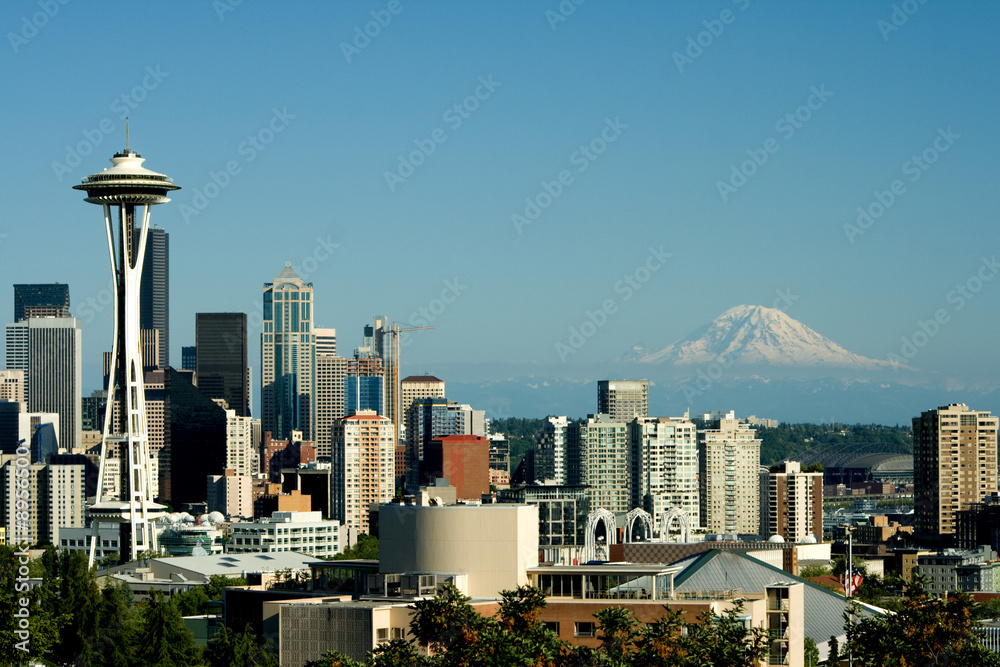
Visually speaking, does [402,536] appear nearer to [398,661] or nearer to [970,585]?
[398,661]

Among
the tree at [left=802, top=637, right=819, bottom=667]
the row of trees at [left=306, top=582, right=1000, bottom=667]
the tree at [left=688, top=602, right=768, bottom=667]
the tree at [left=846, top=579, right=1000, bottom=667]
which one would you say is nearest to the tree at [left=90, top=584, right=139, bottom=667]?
the row of trees at [left=306, top=582, right=1000, bottom=667]

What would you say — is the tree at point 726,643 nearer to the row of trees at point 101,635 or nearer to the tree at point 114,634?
the row of trees at point 101,635

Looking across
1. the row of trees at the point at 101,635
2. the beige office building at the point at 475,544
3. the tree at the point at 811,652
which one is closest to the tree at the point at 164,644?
the row of trees at the point at 101,635

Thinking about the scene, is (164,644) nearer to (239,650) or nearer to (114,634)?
(239,650)

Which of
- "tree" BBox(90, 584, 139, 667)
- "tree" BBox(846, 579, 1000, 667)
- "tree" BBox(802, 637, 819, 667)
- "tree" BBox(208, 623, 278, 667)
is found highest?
"tree" BBox(846, 579, 1000, 667)

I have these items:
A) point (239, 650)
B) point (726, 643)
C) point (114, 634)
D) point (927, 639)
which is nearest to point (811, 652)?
point (927, 639)

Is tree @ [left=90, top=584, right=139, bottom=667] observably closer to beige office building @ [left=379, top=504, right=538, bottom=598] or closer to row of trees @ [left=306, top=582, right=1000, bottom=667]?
beige office building @ [left=379, top=504, right=538, bottom=598]

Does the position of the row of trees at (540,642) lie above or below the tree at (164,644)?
above
